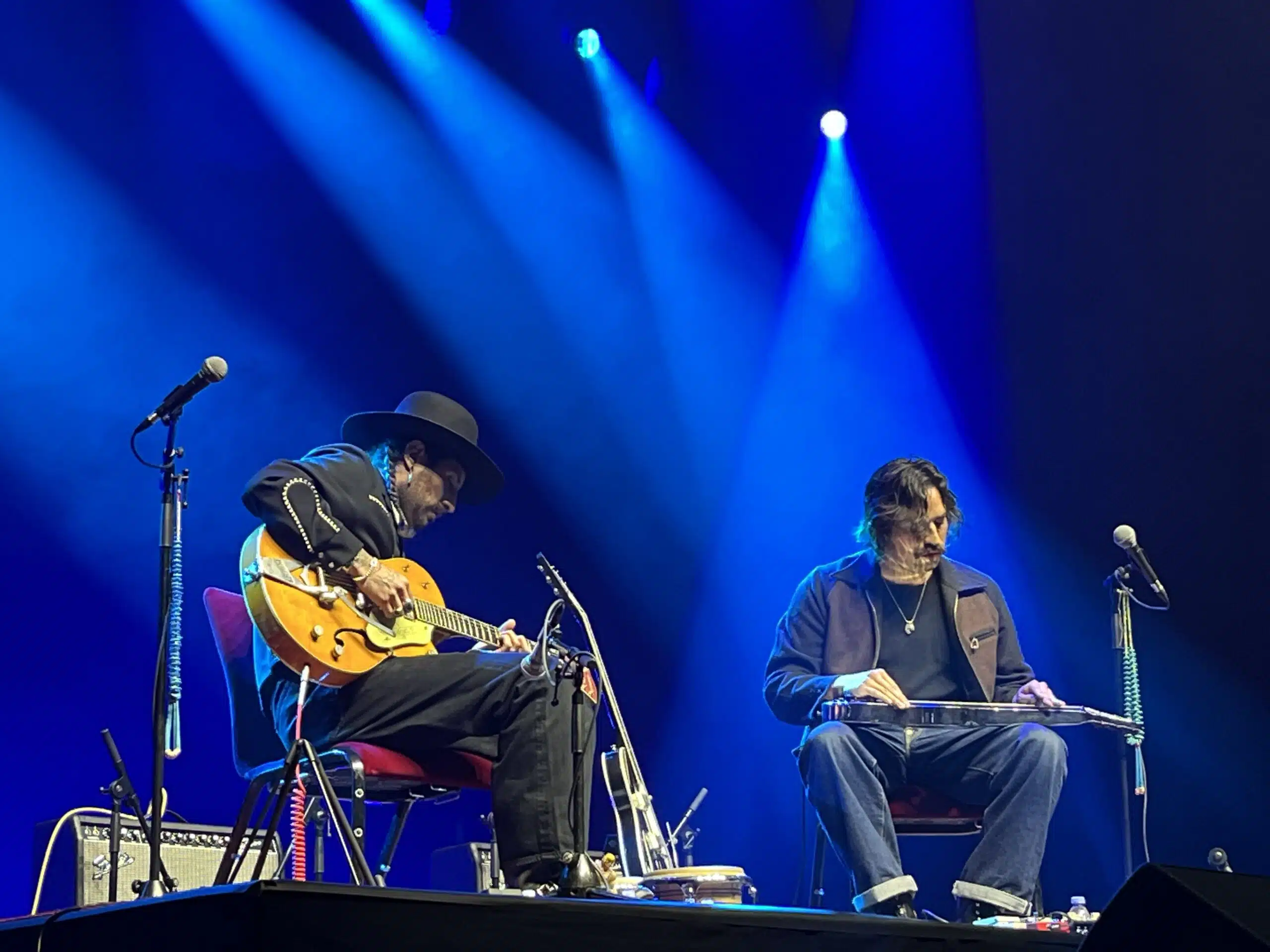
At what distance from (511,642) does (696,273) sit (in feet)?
8.99

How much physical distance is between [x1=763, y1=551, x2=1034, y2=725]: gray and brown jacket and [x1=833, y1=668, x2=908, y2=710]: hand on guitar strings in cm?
28

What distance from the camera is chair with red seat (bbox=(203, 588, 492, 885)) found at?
3971 mm

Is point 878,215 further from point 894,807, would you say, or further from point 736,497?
point 894,807

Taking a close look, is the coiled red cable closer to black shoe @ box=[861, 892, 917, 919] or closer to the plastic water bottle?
black shoe @ box=[861, 892, 917, 919]

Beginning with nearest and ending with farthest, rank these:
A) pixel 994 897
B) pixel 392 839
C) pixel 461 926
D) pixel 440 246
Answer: pixel 461 926 < pixel 994 897 < pixel 392 839 < pixel 440 246

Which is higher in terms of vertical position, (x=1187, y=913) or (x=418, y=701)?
(x=418, y=701)

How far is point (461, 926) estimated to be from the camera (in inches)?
69.6

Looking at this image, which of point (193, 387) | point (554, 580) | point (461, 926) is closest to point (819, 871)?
point (554, 580)

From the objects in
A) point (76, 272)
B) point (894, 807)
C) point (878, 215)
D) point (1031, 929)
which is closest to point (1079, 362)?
point (878, 215)

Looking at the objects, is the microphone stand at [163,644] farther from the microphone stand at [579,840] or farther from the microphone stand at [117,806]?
the microphone stand at [579,840]

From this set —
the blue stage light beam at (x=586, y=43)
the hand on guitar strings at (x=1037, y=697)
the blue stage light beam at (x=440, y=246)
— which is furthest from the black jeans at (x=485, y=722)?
the blue stage light beam at (x=586, y=43)

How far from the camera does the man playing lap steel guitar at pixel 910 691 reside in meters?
3.94

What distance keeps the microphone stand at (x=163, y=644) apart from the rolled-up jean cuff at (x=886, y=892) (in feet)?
5.55

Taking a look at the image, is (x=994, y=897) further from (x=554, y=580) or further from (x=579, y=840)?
(x=554, y=580)
